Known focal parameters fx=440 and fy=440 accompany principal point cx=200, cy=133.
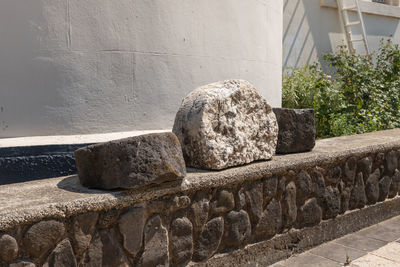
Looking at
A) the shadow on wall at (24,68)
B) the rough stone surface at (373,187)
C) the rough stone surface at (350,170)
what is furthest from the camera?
the rough stone surface at (373,187)

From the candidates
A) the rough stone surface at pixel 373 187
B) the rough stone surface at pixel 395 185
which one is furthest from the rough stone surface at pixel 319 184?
the rough stone surface at pixel 395 185

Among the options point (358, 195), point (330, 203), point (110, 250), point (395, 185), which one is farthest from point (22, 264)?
point (395, 185)

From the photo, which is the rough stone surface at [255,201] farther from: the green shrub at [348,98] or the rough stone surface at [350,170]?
the green shrub at [348,98]

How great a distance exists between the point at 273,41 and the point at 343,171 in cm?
173

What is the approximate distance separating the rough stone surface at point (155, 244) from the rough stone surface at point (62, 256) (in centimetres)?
40

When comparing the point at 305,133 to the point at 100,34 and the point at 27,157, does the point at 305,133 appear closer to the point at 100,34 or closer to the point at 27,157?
the point at 100,34

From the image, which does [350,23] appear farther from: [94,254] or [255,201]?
[94,254]

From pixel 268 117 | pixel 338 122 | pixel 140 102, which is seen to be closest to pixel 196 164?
pixel 268 117

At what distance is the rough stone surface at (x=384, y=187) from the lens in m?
3.87

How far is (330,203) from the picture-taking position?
131 inches

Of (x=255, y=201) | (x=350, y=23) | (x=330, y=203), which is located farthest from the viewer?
(x=350, y=23)

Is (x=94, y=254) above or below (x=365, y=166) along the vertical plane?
below

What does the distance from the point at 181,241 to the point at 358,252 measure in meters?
1.49

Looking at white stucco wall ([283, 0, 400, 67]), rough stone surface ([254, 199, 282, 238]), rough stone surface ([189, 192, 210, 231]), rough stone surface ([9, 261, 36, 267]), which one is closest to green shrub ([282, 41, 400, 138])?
white stucco wall ([283, 0, 400, 67])
